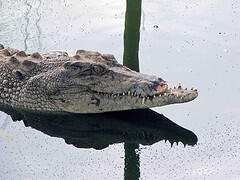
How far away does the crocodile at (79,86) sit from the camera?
5.49m

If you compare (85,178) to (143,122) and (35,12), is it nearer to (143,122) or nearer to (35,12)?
(143,122)

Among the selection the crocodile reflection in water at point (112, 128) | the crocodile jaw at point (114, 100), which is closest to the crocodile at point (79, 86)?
the crocodile jaw at point (114, 100)

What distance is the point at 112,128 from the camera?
5.60 m

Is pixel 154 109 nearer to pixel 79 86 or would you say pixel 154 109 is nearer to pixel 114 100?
pixel 114 100

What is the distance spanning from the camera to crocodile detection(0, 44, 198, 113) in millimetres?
5492

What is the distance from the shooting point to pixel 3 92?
621 cm

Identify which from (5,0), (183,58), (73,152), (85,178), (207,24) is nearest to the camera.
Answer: (85,178)

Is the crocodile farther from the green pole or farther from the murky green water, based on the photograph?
the green pole

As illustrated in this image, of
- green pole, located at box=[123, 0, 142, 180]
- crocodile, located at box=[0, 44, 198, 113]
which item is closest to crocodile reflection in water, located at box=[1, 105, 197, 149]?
crocodile, located at box=[0, 44, 198, 113]

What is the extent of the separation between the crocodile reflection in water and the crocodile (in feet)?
0.36

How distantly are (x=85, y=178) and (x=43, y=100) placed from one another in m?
1.24

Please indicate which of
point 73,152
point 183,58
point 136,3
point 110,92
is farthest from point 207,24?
point 73,152

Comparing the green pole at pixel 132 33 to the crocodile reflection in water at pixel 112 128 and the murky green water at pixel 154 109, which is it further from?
the crocodile reflection in water at pixel 112 128

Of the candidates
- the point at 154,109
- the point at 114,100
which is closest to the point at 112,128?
the point at 114,100
